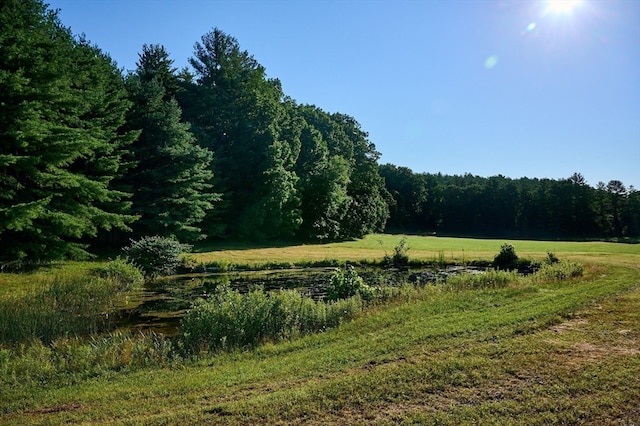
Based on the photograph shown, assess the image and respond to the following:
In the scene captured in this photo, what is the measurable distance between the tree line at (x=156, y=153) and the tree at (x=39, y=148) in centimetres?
7

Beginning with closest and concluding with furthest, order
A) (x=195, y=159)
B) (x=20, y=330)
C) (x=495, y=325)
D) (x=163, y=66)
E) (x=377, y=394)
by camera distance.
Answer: (x=377, y=394)
(x=495, y=325)
(x=20, y=330)
(x=195, y=159)
(x=163, y=66)

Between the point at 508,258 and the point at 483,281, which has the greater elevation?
the point at 508,258

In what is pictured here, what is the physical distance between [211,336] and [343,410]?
16.0ft

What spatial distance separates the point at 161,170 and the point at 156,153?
4.57ft

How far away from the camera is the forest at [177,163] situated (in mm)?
21281

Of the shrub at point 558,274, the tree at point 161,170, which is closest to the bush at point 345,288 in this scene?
the shrub at point 558,274

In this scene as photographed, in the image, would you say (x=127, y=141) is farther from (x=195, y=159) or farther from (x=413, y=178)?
(x=413, y=178)

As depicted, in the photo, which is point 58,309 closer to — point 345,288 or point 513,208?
point 345,288

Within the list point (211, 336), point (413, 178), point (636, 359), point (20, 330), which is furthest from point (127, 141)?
point (413, 178)

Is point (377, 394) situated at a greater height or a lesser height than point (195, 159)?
lesser

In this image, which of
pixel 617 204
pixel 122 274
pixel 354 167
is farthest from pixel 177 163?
pixel 617 204

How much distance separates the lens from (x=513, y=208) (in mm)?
82812

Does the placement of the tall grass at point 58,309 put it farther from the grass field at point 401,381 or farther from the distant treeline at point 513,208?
the distant treeline at point 513,208

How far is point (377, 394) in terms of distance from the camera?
5.79m
